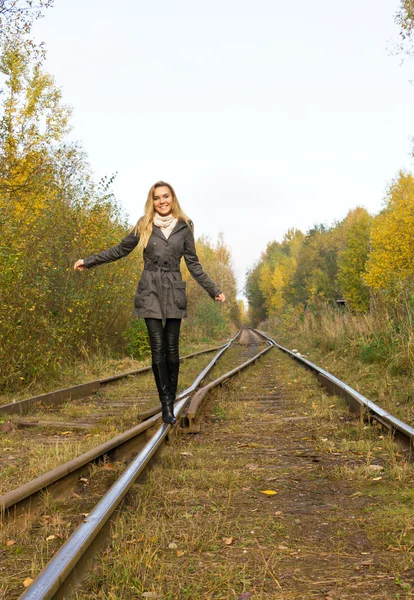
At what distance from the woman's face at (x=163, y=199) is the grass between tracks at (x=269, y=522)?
2088mm

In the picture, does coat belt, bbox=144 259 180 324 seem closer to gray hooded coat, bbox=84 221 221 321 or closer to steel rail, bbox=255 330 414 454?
gray hooded coat, bbox=84 221 221 321

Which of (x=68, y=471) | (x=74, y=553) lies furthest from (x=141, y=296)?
(x=74, y=553)

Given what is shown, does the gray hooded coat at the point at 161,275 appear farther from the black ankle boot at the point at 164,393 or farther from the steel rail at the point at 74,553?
the steel rail at the point at 74,553

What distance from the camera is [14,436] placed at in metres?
5.34

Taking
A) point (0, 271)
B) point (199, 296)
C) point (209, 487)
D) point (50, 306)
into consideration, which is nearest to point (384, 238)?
point (199, 296)

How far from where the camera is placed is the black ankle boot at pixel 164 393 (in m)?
5.17

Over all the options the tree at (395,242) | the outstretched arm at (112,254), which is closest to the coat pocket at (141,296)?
the outstretched arm at (112,254)

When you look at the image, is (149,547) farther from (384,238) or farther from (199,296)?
(384,238)

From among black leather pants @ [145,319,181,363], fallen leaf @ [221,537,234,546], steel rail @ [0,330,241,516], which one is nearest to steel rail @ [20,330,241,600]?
steel rail @ [0,330,241,516]

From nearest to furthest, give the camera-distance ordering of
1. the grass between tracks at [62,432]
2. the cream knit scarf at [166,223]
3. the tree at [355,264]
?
the grass between tracks at [62,432] → the cream knit scarf at [166,223] → the tree at [355,264]

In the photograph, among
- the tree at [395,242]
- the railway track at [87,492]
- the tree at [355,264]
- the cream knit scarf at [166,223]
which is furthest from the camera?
the tree at [355,264]

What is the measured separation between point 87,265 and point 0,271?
2.74 m

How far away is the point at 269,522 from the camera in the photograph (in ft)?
9.76

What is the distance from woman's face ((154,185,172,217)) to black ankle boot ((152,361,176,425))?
1427 mm
